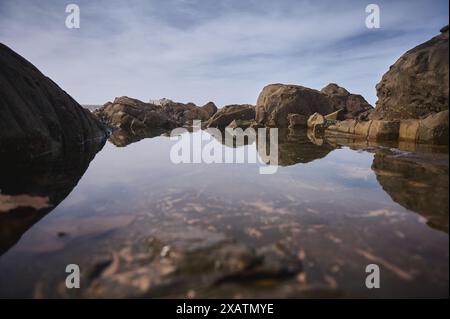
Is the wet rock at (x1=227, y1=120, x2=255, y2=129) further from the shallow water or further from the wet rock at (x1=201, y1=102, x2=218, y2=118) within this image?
the shallow water

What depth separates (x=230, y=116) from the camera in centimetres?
3297

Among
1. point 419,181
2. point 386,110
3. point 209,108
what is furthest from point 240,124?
point 419,181

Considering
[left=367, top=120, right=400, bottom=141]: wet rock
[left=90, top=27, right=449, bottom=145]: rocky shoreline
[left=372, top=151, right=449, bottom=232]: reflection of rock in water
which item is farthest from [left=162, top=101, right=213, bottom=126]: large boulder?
[left=372, top=151, right=449, bottom=232]: reflection of rock in water

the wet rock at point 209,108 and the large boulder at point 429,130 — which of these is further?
the wet rock at point 209,108

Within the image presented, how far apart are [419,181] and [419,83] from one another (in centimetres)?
926

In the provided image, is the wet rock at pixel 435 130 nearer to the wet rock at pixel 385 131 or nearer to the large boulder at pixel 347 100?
the wet rock at pixel 385 131

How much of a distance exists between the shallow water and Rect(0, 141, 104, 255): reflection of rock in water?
4cm

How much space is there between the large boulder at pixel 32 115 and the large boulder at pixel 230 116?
19.8 m

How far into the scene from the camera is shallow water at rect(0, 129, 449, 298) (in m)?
2.46

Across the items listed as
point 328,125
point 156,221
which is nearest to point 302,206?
point 156,221

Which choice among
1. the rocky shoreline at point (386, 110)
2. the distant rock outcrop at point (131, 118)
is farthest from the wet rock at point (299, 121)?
the distant rock outcrop at point (131, 118)

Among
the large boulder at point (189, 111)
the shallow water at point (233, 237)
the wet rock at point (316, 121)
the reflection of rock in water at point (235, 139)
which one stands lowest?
the shallow water at point (233, 237)

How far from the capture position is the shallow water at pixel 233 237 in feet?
8.07

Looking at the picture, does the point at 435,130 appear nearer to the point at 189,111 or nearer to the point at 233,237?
the point at 233,237
